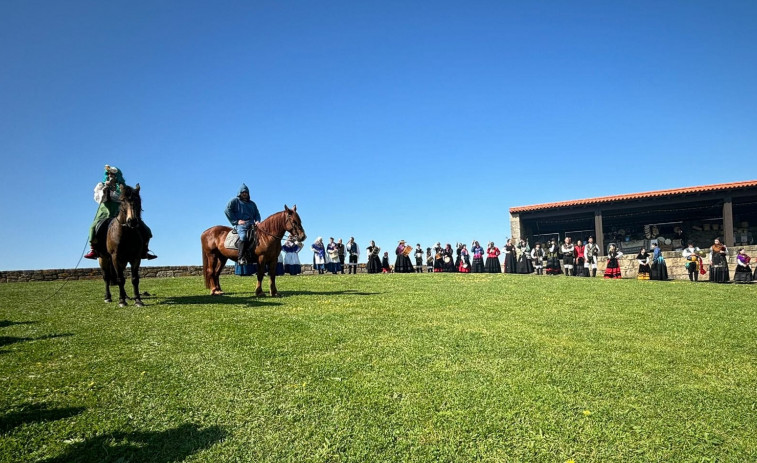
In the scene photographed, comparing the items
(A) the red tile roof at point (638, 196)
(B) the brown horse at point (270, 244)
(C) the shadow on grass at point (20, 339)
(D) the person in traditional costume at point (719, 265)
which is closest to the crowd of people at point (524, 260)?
(D) the person in traditional costume at point (719, 265)

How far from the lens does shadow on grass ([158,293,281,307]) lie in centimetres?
885

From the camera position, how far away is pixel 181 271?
69.0 feet

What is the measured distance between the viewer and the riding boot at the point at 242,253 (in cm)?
1008

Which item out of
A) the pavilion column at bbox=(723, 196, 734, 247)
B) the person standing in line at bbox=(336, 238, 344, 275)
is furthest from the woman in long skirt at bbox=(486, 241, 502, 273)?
the pavilion column at bbox=(723, 196, 734, 247)

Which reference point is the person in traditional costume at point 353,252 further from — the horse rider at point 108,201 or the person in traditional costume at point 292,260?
the horse rider at point 108,201

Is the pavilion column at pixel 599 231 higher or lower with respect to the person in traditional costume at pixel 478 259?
higher

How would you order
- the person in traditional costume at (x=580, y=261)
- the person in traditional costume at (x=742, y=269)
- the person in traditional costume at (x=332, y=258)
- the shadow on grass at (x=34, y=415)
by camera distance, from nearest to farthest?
the shadow on grass at (x=34, y=415)
the person in traditional costume at (x=742, y=269)
the person in traditional costume at (x=580, y=261)
the person in traditional costume at (x=332, y=258)

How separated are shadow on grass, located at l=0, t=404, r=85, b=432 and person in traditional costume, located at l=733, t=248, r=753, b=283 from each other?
74.1 ft

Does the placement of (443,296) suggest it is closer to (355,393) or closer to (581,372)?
(581,372)

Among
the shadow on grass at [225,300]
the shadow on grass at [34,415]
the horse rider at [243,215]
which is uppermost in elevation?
the horse rider at [243,215]

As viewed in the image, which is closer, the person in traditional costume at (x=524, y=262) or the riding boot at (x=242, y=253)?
the riding boot at (x=242, y=253)

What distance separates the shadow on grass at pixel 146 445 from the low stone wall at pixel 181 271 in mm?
15532

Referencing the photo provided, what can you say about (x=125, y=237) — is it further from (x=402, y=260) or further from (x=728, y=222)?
(x=728, y=222)

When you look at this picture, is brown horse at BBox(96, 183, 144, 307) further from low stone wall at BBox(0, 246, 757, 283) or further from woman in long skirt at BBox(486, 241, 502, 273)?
woman in long skirt at BBox(486, 241, 502, 273)
